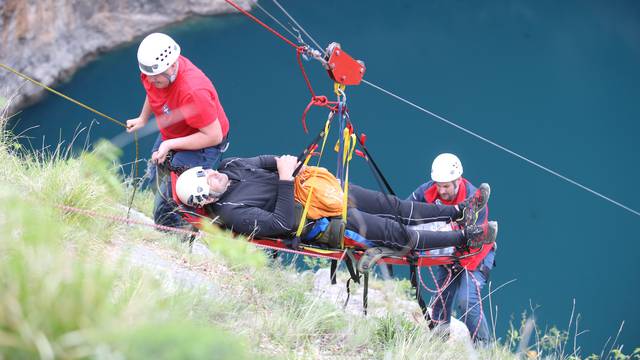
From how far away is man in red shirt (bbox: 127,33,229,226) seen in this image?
2.96 m

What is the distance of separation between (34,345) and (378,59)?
27.2 ft

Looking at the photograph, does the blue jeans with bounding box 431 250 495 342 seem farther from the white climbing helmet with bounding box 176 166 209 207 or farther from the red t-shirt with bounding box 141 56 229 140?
the red t-shirt with bounding box 141 56 229 140

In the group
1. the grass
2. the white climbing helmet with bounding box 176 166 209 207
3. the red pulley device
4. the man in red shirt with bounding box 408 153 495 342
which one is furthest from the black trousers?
the white climbing helmet with bounding box 176 166 209 207

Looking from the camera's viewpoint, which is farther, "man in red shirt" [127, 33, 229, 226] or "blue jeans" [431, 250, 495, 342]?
"blue jeans" [431, 250, 495, 342]

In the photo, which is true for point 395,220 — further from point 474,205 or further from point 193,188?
point 193,188

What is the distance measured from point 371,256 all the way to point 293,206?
1.48 feet

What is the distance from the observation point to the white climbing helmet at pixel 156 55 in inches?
115

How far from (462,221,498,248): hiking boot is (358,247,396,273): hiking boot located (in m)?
0.43

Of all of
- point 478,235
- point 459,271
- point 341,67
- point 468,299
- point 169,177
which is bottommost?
point 468,299

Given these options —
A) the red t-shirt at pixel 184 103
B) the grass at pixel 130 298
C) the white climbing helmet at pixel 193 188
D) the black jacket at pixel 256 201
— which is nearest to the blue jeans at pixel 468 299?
the grass at pixel 130 298

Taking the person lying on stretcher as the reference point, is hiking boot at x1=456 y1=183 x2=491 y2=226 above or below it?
above

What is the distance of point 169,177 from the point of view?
10.5 feet

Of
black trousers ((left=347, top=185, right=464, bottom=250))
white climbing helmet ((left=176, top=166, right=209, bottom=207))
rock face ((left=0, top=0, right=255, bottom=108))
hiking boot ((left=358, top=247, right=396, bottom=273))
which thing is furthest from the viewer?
rock face ((left=0, top=0, right=255, bottom=108))

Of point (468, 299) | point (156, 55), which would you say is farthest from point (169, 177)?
point (468, 299)
